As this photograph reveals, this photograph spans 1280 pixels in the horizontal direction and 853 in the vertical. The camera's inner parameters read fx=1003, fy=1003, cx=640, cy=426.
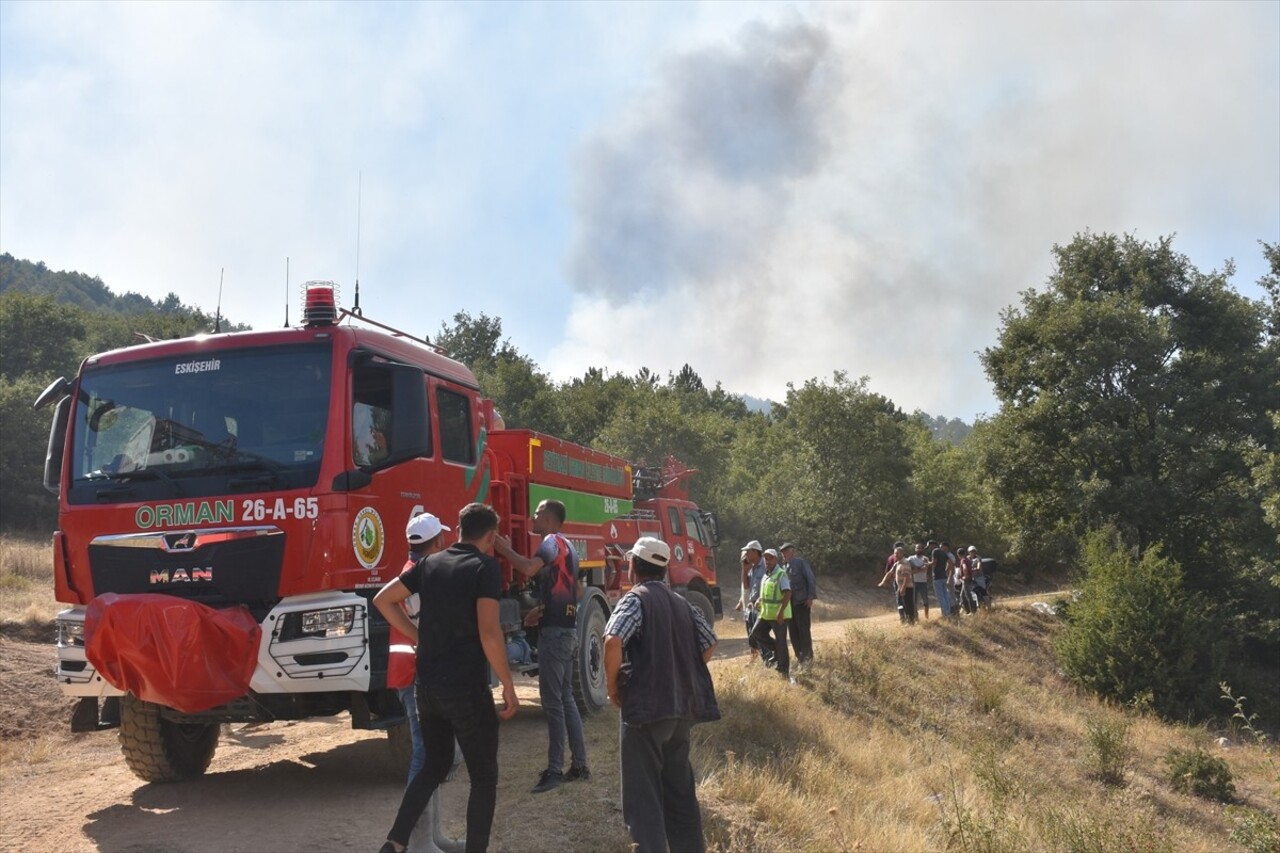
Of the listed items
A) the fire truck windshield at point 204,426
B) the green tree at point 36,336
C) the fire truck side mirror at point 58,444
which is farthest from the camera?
the green tree at point 36,336

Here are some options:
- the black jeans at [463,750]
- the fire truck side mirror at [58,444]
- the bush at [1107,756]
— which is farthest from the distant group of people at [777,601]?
the fire truck side mirror at [58,444]

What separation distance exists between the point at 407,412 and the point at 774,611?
25.0 feet

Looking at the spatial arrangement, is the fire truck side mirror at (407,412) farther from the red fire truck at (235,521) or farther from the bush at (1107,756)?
the bush at (1107,756)

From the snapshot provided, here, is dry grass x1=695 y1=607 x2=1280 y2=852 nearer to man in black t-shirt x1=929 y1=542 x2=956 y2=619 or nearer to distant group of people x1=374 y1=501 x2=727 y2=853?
man in black t-shirt x1=929 y1=542 x2=956 y2=619

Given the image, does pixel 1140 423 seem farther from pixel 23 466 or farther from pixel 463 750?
pixel 23 466

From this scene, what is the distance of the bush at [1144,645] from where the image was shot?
23016 mm

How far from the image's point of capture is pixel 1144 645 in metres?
23.1

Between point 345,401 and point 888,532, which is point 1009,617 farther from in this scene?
point 345,401

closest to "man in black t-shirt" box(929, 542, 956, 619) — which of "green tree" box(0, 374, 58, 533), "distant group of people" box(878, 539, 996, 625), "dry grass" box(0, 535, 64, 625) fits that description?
"distant group of people" box(878, 539, 996, 625)

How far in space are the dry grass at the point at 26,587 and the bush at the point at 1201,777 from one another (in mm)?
19106

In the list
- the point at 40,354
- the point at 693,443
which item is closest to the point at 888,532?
the point at 693,443

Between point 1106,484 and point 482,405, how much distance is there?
22.9 m

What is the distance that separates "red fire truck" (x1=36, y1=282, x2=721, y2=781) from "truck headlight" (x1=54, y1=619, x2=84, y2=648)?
0.05ft

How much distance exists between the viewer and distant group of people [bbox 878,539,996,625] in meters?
22.5
